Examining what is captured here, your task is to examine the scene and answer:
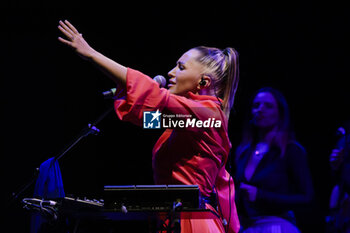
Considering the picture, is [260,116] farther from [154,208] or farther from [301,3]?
[154,208]

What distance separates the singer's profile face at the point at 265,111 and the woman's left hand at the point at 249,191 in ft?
1.72

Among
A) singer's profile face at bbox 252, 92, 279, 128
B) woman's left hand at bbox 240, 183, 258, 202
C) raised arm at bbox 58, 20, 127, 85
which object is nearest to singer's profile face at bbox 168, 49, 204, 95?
raised arm at bbox 58, 20, 127, 85

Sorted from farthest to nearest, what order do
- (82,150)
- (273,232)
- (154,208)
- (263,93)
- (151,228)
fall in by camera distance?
(82,150) → (263,93) → (273,232) → (151,228) → (154,208)

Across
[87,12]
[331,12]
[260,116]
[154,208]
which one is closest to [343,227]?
[260,116]

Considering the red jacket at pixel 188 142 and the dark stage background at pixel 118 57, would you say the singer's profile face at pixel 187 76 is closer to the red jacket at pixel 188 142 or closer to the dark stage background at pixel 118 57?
the red jacket at pixel 188 142

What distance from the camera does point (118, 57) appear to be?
3.10 metres

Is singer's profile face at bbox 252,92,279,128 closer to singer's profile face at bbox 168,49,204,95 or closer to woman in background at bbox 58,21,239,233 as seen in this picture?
woman in background at bbox 58,21,239,233

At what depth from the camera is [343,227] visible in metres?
2.75

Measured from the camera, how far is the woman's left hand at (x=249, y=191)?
99.8 inches

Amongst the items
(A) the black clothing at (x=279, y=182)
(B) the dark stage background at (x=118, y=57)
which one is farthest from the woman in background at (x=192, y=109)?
(B) the dark stage background at (x=118, y=57)

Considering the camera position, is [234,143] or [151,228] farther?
[234,143]

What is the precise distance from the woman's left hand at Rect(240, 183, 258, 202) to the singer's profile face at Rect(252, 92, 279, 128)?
526 millimetres

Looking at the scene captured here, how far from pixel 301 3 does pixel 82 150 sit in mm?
2043

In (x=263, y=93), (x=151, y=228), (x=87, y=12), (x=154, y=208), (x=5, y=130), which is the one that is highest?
(x=87, y=12)
